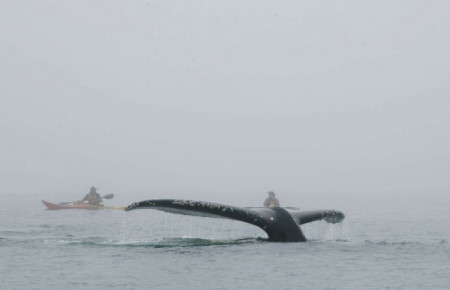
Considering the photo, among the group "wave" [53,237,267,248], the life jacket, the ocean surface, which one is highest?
the life jacket

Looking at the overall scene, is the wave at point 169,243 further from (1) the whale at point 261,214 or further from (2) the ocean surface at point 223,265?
(1) the whale at point 261,214

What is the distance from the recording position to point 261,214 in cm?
2112

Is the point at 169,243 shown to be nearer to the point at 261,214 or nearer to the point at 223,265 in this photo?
the point at 261,214

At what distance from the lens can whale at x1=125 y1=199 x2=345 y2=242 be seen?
61.5 ft

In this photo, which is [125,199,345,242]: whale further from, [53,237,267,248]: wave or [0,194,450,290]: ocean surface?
[53,237,267,248]: wave

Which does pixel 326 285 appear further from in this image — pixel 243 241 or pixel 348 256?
pixel 243 241

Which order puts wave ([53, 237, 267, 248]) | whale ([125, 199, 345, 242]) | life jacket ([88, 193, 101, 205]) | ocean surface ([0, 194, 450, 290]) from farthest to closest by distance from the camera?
life jacket ([88, 193, 101, 205]) < wave ([53, 237, 267, 248]) < whale ([125, 199, 345, 242]) < ocean surface ([0, 194, 450, 290])

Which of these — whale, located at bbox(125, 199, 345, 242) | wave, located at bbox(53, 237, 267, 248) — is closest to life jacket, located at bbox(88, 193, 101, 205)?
wave, located at bbox(53, 237, 267, 248)

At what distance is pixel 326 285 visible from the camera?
17.7 meters

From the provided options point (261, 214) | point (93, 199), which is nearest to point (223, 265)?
point (261, 214)

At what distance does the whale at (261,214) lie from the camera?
1873 centimetres

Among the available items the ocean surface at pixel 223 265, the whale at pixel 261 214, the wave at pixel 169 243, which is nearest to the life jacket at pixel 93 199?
the wave at pixel 169 243

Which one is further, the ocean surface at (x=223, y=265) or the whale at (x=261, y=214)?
the whale at (x=261, y=214)

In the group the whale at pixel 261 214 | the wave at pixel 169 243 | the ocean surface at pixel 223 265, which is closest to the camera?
the ocean surface at pixel 223 265
